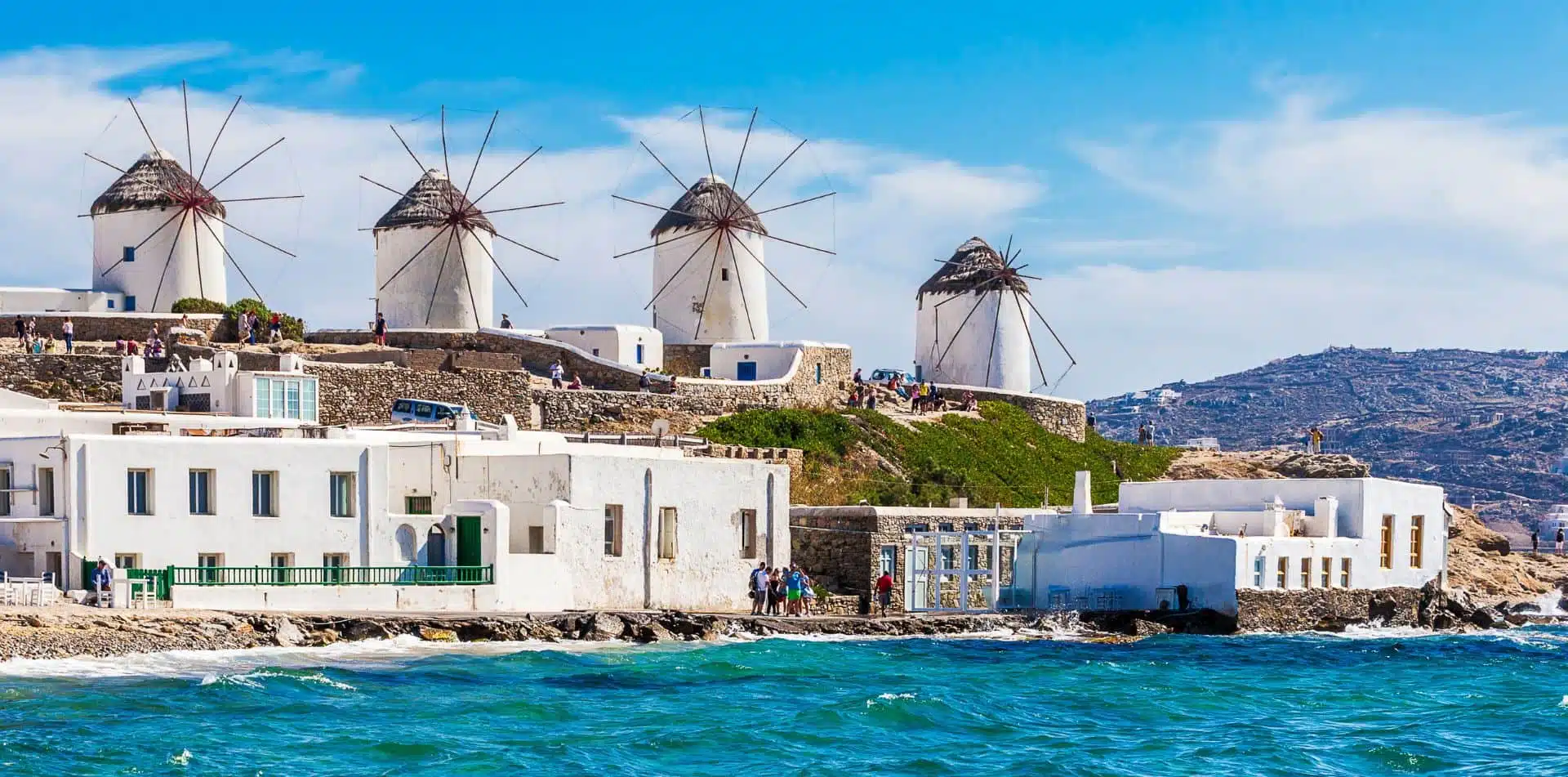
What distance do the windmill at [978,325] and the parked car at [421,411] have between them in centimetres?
2458

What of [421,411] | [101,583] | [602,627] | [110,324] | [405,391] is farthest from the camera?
[110,324]

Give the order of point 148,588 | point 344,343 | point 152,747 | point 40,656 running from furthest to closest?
point 344,343
point 148,588
point 40,656
point 152,747

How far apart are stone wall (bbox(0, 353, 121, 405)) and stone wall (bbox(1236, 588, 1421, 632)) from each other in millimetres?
21359

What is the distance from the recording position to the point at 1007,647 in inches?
1400

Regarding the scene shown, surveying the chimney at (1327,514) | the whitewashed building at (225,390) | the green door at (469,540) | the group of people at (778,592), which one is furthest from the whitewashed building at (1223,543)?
the whitewashed building at (225,390)

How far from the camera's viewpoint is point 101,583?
1163 inches

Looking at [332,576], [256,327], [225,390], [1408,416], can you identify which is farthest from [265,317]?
[1408,416]

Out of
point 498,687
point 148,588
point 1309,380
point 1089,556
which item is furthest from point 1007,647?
point 1309,380

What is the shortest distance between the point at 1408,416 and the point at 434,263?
391ft

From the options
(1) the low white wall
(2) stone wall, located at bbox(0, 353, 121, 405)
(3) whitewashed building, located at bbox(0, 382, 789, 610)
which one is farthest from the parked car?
(1) the low white wall

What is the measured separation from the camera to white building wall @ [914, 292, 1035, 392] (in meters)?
65.8

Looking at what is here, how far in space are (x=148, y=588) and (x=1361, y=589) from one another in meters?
22.1

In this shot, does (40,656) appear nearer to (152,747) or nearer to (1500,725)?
(152,747)

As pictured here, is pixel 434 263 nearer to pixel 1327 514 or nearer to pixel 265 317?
pixel 265 317
